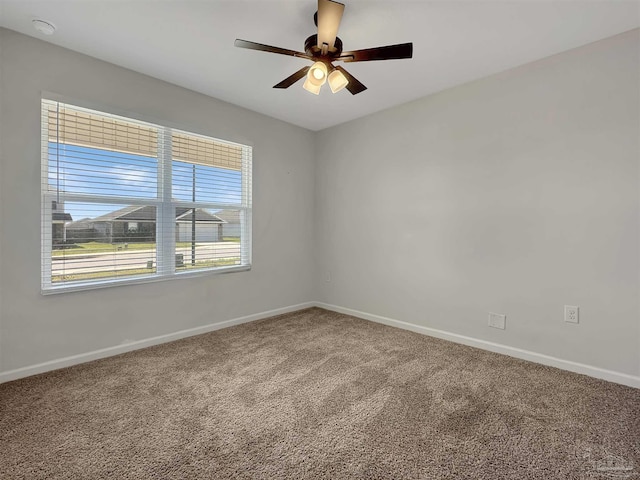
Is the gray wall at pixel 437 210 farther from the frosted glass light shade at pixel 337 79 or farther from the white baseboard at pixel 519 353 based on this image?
the frosted glass light shade at pixel 337 79

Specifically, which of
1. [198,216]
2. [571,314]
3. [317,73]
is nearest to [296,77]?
[317,73]

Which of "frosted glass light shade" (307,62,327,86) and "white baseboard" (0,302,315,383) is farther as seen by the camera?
"white baseboard" (0,302,315,383)

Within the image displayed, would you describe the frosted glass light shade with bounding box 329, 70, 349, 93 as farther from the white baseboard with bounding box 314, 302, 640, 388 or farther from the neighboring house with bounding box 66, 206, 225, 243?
the white baseboard with bounding box 314, 302, 640, 388

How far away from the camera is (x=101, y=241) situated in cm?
267

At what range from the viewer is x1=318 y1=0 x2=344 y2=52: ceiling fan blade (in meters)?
1.65

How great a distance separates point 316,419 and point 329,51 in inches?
89.5

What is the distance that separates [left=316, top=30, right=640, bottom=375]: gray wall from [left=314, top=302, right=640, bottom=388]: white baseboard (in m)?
0.05

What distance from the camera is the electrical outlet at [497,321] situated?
9.13 feet

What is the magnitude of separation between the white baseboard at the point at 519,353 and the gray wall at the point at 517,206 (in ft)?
0.17

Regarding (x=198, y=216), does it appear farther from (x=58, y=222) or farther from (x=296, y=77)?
(x=296, y=77)

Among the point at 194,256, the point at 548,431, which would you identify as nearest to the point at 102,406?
the point at 194,256

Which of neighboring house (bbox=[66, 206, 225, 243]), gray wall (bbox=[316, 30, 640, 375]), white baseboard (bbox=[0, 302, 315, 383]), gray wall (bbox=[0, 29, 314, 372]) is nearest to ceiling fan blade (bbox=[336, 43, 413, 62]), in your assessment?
gray wall (bbox=[316, 30, 640, 375])

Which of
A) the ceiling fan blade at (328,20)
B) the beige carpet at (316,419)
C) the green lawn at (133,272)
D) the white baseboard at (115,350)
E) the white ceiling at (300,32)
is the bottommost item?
the beige carpet at (316,419)

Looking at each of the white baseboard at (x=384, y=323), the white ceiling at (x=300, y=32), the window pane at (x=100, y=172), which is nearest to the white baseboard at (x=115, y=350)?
the white baseboard at (x=384, y=323)
